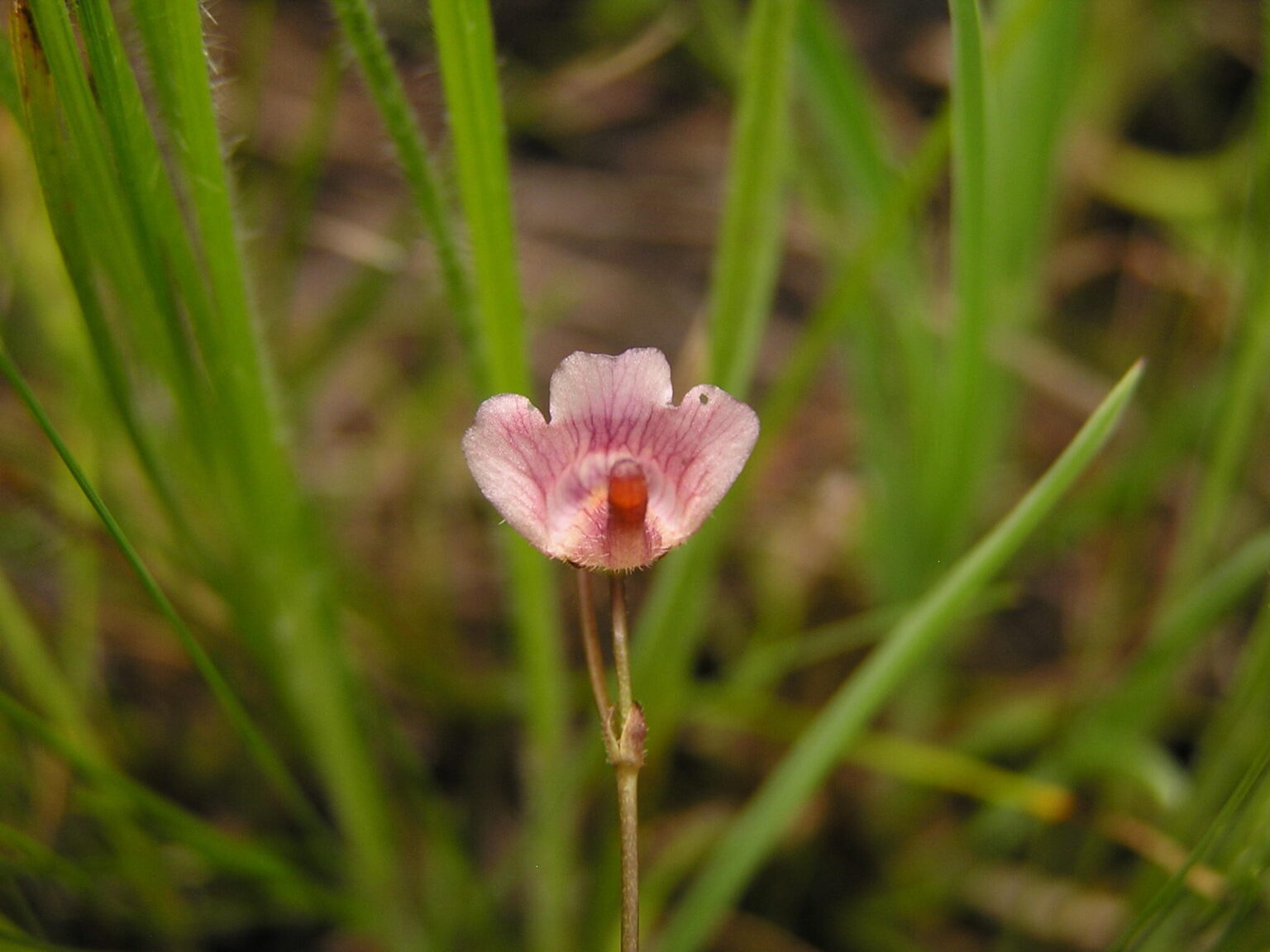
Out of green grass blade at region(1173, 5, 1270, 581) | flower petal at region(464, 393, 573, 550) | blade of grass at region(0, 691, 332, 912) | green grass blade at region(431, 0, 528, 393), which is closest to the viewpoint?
flower petal at region(464, 393, 573, 550)

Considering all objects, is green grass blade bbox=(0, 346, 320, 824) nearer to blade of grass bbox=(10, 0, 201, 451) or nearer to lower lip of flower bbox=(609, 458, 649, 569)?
blade of grass bbox=(10, 0, 201, 451)

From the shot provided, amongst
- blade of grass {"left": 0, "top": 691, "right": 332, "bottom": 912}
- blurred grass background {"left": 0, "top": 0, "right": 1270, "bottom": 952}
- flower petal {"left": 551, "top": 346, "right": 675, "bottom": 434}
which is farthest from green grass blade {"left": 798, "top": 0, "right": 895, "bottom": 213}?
blade of grass {"left": 0, "top": 691, "right": 332, "bottom": 912}

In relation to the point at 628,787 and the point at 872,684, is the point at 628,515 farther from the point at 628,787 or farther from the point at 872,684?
the point at 872,684

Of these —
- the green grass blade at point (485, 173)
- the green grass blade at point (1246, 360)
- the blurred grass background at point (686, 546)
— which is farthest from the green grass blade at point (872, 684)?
the green grass blade at point (485, 173)

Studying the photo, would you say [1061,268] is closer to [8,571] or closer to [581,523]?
[581,523]

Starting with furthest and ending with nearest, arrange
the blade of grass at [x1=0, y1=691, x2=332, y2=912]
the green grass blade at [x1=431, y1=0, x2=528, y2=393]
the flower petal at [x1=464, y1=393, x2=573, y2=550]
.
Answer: the blade of grass at [x1=0, y1=691, x2=332, y2=912] → the green grass blade at [x1=431, y1=0, x2=528, y2=393] → the flower petal at [x1=464, y1=393, x2=573, y2=550]

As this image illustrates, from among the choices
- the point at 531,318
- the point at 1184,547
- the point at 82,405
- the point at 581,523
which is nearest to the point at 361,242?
the point at 531,318
